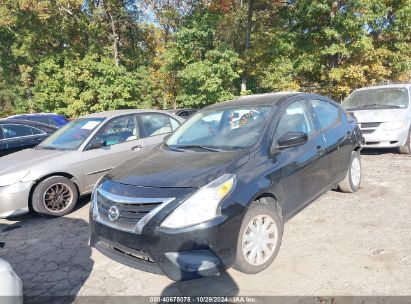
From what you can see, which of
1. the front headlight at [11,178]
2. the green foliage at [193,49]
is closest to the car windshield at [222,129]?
the front headlight at [11,178]

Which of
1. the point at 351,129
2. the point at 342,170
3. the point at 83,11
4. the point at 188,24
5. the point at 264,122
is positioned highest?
the point at 83,11

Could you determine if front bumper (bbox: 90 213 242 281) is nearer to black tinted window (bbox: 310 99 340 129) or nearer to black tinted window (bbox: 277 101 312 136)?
black tinted window (bbox: 277 101 312 136)

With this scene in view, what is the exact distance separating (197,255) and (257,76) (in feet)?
62.8

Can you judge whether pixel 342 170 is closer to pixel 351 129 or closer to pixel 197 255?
pixel 351 129

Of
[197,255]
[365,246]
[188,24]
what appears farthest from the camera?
[188,24]

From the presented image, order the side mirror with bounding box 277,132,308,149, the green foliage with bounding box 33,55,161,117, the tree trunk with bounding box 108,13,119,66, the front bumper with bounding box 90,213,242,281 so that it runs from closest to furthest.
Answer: the front bumper with bounding box 90,213,242,281 < the side mirror with bounding box 277,132,308,149 < the green foliage with bounding box 33,55,161,117 < the tree trunk with bounding box 108,13,119,66

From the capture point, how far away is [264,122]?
3789 mm

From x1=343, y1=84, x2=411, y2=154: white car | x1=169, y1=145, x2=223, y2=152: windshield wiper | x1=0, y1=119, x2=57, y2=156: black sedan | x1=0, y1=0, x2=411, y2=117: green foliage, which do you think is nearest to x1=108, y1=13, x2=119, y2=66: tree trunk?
x1=0, y1=0, x2=411, y2=117: green foliage

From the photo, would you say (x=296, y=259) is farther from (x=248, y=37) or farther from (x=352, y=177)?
(x=248, y=37)

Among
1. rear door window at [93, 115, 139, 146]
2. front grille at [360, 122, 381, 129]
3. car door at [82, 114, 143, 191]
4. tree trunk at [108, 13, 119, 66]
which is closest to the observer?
car door at [82, 114, 143, 191]

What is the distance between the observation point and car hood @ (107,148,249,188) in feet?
10.1

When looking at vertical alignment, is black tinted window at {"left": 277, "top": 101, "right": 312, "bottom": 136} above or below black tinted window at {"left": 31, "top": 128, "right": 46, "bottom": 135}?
above

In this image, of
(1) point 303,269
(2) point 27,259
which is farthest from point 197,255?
(2) point 27,259

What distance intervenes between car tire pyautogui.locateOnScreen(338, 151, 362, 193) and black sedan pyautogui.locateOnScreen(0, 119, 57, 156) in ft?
22.4
